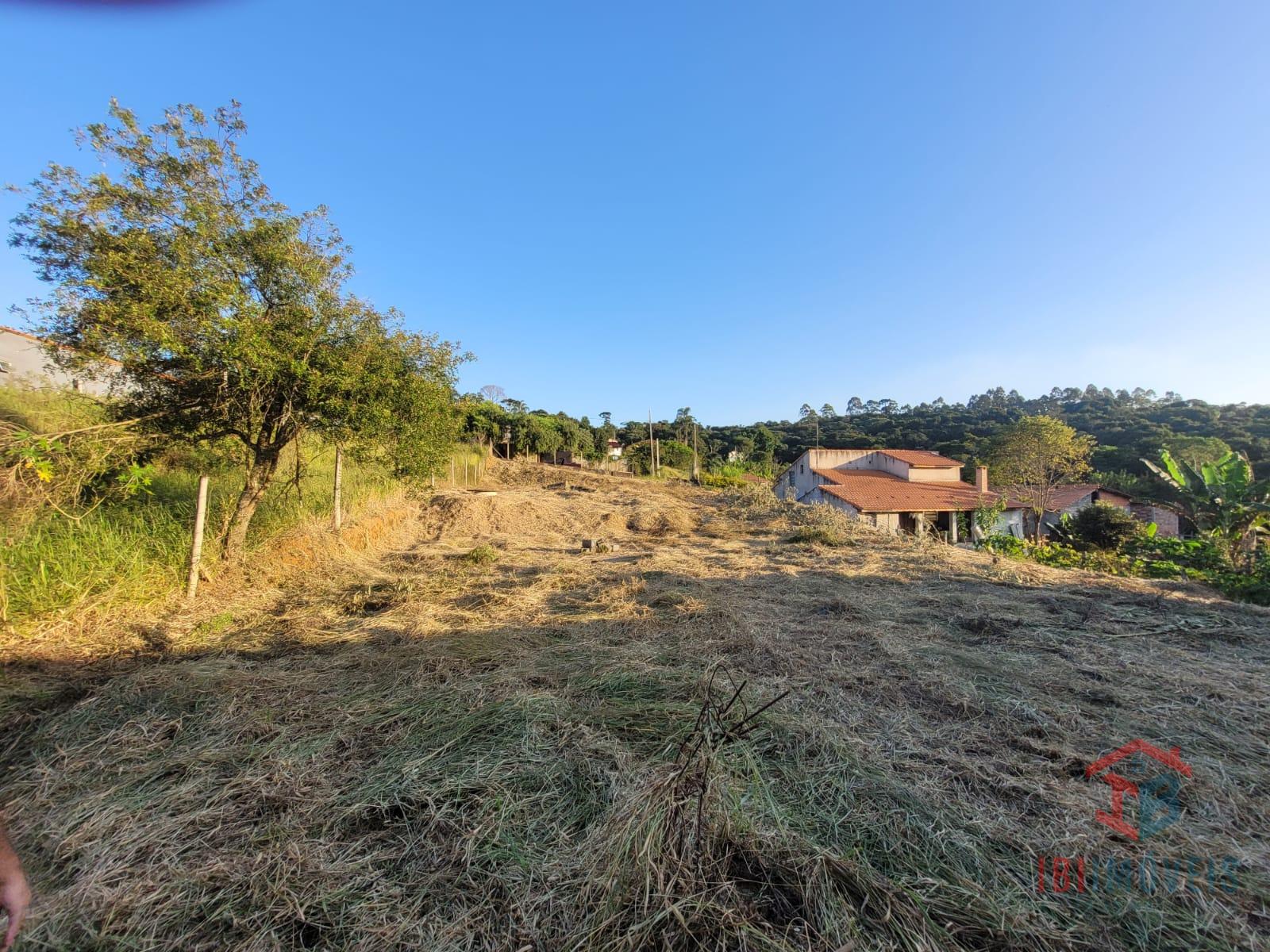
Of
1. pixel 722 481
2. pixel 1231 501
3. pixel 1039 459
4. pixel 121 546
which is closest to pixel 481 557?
pixel 121 546

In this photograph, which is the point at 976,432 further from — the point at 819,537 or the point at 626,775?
the point at 626,775

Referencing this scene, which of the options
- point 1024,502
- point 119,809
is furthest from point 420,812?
point 1024,502

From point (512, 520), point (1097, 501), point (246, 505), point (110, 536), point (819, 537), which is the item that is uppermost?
point (246, 505)

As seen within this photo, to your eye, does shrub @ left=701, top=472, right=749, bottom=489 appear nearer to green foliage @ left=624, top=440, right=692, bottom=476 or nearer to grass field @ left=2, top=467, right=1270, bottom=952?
green foliage @ left=624, top=440, right=692, bottom=476

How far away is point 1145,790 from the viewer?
215cm

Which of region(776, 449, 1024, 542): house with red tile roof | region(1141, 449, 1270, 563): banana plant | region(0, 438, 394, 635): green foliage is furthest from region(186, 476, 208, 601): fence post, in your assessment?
region(1141, 449, 1270, 563): banana plant

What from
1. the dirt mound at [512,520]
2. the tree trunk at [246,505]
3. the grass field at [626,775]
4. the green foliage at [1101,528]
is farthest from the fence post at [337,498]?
the green foliage at [1101,528]

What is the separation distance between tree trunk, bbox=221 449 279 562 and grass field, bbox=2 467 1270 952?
1.24 m

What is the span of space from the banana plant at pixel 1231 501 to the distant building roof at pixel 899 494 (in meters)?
8.65

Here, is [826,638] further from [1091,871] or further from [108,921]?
[108,921]

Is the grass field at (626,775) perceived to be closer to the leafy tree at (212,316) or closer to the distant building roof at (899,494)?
the leafy tree at (212,316)

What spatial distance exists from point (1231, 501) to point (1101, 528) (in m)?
8.17

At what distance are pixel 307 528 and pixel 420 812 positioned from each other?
22.8ft

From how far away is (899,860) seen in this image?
5.73 feet
